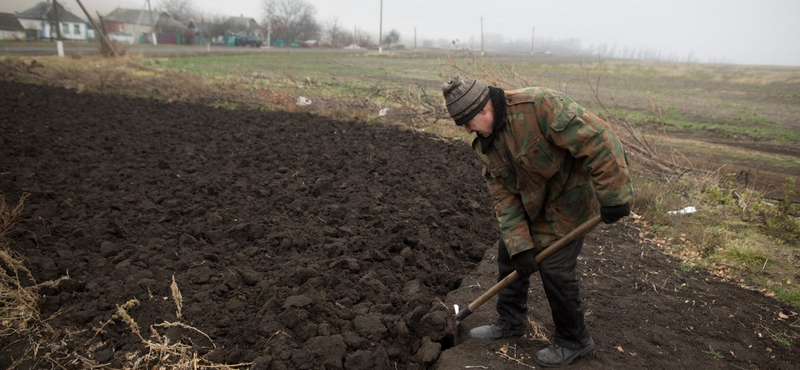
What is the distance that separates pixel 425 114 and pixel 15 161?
22.7 feet

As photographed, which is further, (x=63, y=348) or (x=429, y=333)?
(x=429, y=333)

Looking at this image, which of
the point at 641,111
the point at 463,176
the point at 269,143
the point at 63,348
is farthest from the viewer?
the point at 641,111

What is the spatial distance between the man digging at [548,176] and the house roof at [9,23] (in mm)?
36386

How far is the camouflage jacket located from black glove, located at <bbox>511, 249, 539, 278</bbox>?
43 mm

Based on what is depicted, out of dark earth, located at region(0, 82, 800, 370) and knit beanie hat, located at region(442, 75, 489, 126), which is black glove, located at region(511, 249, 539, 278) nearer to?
dark earth, located at region(0, 82, 800, 370)

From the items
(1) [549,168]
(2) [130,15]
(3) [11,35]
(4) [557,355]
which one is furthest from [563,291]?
(2) [130,15]

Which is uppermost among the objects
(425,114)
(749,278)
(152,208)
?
(425,114)

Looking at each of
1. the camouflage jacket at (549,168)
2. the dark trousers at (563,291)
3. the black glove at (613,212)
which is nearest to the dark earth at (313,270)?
the dark trousers at (563,291)

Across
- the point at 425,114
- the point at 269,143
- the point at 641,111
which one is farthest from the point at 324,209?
the point at 641,111

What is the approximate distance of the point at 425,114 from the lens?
416 inches

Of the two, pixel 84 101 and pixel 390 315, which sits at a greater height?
pixel 84 101

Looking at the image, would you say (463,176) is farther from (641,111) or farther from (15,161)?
(641,111)

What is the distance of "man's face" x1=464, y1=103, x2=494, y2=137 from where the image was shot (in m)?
2.66

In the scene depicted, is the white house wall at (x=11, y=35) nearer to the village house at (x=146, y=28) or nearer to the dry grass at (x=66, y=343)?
the village house at (x=146, y=28)
